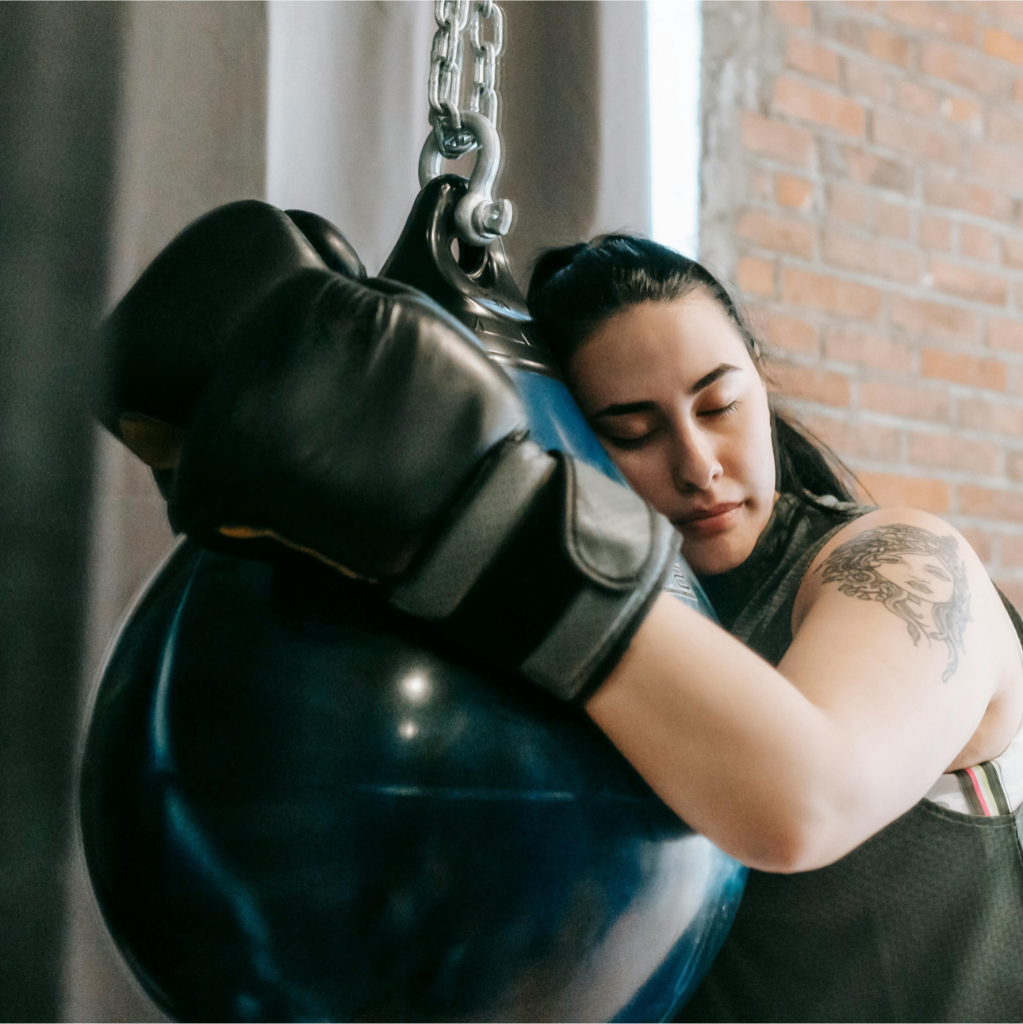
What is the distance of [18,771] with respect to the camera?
112 centimetres

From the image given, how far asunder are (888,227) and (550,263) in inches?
41.7

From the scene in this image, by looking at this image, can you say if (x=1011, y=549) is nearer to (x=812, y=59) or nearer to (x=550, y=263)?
(x=812, y=59)

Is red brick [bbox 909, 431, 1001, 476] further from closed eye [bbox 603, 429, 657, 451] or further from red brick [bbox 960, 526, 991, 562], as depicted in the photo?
closed eye [bbox 603, 429, 657, 451]

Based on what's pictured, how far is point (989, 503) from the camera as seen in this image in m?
1.97

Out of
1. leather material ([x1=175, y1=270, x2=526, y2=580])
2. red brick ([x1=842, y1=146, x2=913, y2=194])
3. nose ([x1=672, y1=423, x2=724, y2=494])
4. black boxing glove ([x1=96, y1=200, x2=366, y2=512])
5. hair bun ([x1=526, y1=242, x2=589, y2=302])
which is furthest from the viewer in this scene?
red brick ([x1=842, y1=146, x2=913, y2=194])

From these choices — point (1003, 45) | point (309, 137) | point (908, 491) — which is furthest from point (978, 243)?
point (309, 137)

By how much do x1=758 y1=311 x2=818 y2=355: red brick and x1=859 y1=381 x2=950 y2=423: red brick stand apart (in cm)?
13

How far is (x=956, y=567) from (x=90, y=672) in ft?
2.92

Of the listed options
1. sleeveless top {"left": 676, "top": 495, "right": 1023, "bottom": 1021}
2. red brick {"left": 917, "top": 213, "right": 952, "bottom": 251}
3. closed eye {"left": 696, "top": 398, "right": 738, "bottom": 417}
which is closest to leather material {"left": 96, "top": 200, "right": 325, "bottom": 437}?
closed eye {"left": 696, "top": 398, "right": 738, "bottom": 417}

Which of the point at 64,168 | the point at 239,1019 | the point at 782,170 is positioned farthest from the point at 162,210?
the point at 782,170

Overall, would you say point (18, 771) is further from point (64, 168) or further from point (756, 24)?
point (756, 24)

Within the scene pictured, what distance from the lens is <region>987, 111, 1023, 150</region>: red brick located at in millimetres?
2053

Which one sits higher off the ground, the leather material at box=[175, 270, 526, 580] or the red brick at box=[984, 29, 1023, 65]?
the red brick at box=[984, 29, 1023, 65]

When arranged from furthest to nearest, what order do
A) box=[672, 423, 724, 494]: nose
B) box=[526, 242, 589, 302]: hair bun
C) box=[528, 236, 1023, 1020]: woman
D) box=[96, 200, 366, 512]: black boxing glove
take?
box=[526, 242, 589, 302]: hair bun → box=[672, 423, 724, 494]: nose → box=[528, 236, 1023, 1020]: woman → box=[96, 200, 366, 512]: black boxing glove
